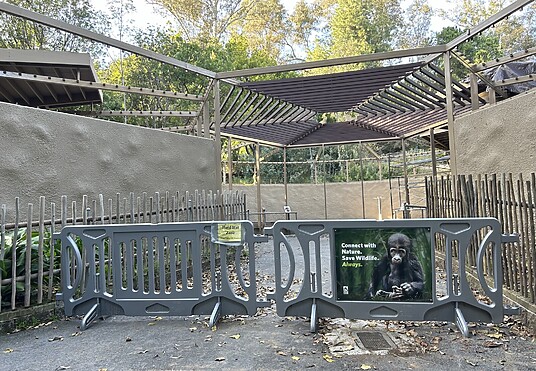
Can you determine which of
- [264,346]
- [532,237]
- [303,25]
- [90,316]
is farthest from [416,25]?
[90,316]

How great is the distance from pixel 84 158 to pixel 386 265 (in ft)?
17.7

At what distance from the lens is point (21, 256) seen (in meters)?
4.89

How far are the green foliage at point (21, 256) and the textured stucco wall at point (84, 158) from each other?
0.93 metres

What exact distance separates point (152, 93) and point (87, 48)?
15422mm

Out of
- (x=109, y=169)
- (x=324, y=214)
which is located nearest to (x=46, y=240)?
(x=109, y=169)

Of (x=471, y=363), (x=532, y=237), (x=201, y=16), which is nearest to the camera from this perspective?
(x=471, y=363)

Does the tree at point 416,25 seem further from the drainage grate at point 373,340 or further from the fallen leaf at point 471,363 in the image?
the fallen leaf at point 471,363

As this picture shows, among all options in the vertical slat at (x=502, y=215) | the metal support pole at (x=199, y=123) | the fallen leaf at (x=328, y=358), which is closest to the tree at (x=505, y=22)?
the metal support pole at (x=199, y=123)

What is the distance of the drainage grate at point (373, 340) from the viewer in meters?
3.81

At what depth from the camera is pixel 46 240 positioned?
5289 millimetres

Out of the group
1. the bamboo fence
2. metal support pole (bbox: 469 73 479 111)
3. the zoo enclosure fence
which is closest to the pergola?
metal support pole (bbox: 469 73 479 111)

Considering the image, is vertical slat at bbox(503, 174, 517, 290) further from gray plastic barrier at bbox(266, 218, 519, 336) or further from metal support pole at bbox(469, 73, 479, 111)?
metal support pole at bbox(469, 73, 479, 111)

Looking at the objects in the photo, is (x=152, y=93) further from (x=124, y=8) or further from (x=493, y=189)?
(x=124, y=8)

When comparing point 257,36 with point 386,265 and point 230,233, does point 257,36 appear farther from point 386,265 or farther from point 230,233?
point 386,265
